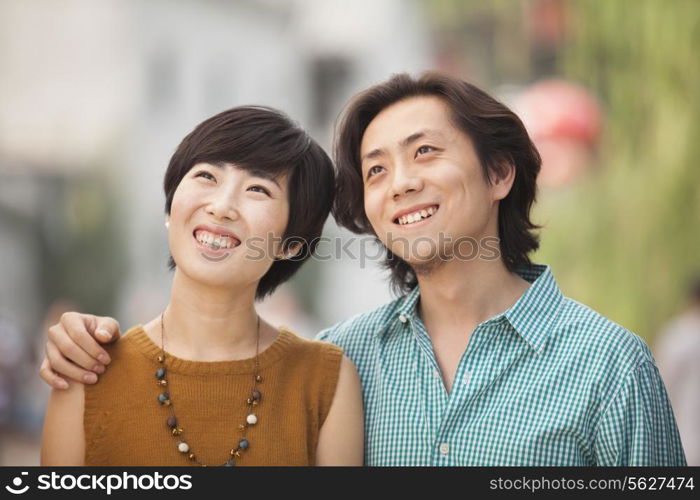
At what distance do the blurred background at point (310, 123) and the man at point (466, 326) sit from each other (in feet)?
7.36

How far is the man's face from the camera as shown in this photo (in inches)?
87.0

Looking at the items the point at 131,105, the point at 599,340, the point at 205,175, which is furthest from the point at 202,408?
the point at 131,105

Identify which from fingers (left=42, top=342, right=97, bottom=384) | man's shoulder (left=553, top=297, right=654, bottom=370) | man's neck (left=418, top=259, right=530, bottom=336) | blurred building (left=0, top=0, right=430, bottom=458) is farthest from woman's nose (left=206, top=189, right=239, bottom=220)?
blurred building (left=0, top=0, right=430, bottom=458)

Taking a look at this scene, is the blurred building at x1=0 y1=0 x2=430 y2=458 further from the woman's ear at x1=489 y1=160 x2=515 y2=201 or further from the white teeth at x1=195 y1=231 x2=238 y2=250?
the white teeth at x1=195 y1=231 x2=238 y2=250

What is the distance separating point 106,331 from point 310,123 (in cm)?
660

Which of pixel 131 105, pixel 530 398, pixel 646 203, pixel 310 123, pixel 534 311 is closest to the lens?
pixel 530 398

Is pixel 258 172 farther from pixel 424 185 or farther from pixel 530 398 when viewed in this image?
pixel 530 398

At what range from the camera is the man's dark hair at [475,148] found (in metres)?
2.33

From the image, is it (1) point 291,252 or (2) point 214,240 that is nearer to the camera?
(2) point 214,240

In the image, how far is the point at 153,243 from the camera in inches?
321

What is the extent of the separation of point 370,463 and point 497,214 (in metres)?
0.80

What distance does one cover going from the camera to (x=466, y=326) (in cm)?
226

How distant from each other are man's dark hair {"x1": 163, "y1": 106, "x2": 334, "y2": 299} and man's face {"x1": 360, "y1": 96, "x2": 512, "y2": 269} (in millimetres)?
153
